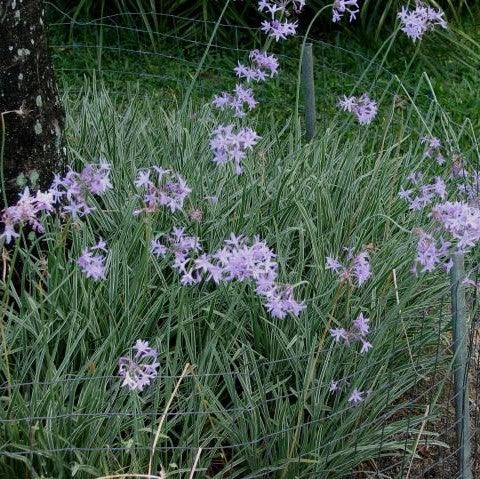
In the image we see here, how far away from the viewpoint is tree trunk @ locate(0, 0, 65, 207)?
3.03m

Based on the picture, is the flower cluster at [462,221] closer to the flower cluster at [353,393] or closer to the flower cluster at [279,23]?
the flower cluster at [353,393]

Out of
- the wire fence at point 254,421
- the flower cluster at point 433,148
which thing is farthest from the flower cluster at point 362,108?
the wire fence at point 254,421

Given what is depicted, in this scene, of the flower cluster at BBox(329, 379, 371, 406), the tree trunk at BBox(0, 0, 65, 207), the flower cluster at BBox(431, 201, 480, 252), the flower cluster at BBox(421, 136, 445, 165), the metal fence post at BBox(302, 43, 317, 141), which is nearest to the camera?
the flower cluster at BBox(431, 201, 480, 252)

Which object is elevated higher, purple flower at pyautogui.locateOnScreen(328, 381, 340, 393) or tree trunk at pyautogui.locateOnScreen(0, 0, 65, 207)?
tree trunk at pyautogui.locateOnScreen(0, 0, 65, 207)

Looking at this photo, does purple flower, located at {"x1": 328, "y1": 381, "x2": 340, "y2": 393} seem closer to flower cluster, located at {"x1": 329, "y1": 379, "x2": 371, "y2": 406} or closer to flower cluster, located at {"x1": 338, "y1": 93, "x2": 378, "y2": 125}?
flower cluster, located at {"x1": 329, "y1": 379, "x2": 371, "y2": 406}

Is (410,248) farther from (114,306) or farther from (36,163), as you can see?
(36,163)

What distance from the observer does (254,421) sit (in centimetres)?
265

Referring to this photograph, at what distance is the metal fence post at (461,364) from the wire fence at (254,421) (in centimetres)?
2

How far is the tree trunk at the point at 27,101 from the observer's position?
9.95 feet

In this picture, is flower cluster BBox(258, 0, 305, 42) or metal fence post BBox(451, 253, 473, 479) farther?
flower cluster BBox(258, 0, 305, 42)

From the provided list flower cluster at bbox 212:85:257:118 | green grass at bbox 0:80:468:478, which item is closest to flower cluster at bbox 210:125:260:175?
green grass at bbox 0:80:468:478

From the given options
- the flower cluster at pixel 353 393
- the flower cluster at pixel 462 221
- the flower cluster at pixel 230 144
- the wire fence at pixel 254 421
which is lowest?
the wire fence at pixel 254 421

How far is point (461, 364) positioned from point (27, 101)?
1.46 meters

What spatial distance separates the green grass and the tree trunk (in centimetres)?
19
